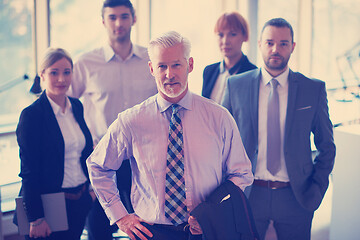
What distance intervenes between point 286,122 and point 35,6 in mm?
2650

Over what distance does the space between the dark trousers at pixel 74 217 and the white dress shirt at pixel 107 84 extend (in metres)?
0.54

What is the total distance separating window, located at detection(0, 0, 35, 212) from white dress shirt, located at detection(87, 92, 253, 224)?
88.0 inches

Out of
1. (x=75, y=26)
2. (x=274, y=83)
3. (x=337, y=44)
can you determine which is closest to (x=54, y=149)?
(x=274, y=83)

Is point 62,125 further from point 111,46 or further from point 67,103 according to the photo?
point 111,46

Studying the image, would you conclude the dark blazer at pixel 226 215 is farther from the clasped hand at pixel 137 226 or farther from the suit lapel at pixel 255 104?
the suit lapel at pixel 255 104

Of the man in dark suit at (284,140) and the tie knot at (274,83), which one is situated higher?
the tie knot at (274,83)

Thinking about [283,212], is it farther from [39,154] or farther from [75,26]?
[75,26]

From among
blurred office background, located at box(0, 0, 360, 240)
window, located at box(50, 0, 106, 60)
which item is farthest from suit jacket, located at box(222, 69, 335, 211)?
window, located at box(50, 0, 106, 60)

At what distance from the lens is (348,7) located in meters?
7.30

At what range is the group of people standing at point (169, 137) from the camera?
6.58ft

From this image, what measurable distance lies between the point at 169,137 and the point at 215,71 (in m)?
1.51

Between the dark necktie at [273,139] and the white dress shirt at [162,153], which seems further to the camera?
the dark necktie at [273,139]

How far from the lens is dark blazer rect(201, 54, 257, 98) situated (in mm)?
3302

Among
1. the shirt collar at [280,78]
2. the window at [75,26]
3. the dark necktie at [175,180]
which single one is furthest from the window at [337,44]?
the dark necktie at [175,180]
